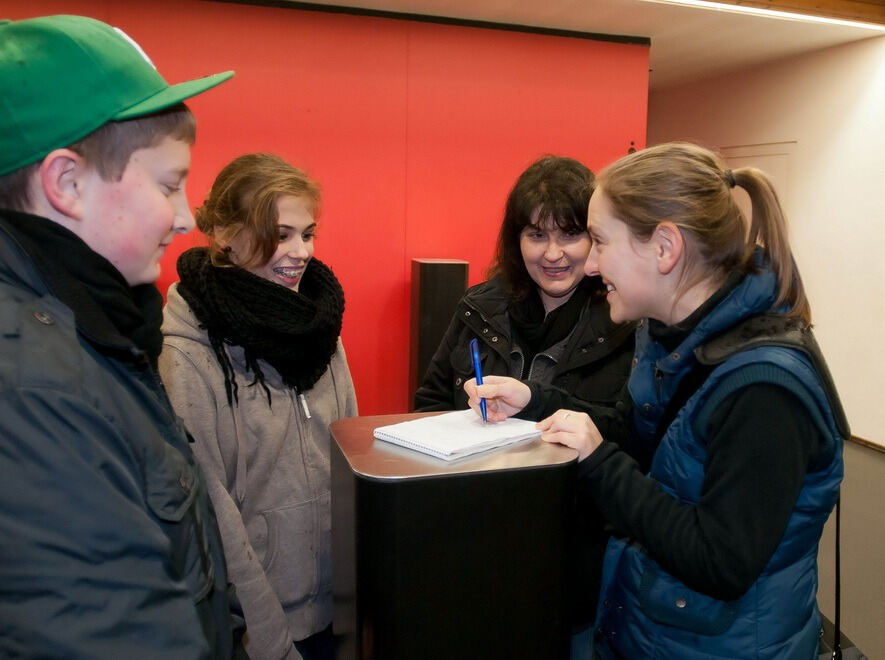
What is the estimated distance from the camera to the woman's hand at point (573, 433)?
3.40ft

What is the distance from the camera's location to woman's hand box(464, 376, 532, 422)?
125cm

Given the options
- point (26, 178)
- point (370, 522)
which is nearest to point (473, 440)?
point (370, 522)

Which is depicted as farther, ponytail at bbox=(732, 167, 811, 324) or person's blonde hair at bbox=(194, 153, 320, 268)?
person's blonde hair at bbox=(194, 153, 320, 268)

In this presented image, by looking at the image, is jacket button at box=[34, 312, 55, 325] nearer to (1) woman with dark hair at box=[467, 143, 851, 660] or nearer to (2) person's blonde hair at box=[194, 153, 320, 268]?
(1) woman with dark hair at box=[467, 143, 851, 660]

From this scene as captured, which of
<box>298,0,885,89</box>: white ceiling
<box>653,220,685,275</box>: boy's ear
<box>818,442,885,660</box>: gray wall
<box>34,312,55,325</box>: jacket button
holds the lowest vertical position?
<box>818,442,885,660</box>: gray wall

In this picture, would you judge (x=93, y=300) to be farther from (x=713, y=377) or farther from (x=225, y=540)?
(x=713, y=377)

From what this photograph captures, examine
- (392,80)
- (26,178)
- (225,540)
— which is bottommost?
(225,540)

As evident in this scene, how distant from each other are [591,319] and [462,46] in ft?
9.74

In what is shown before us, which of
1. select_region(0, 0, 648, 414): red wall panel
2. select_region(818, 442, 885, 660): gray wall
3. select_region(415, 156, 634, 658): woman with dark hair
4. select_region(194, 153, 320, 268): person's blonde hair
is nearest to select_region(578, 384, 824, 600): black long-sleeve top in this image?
select_region(415, 156, 634, 658): woman with dark hair

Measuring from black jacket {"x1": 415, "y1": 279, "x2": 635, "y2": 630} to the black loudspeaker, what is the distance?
200 cm

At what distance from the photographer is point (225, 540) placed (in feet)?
4.10

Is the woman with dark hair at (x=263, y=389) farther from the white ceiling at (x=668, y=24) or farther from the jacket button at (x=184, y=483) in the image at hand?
the white ceiling at (x=668, y=24)

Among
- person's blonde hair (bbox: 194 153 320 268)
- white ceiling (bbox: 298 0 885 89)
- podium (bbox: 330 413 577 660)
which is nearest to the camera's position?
podium (bbox: 330 413 577 660)

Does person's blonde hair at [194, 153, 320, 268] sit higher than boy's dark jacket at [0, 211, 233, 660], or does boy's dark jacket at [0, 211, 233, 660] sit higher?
person's blonde hair at [194, 153, 320, 268]
